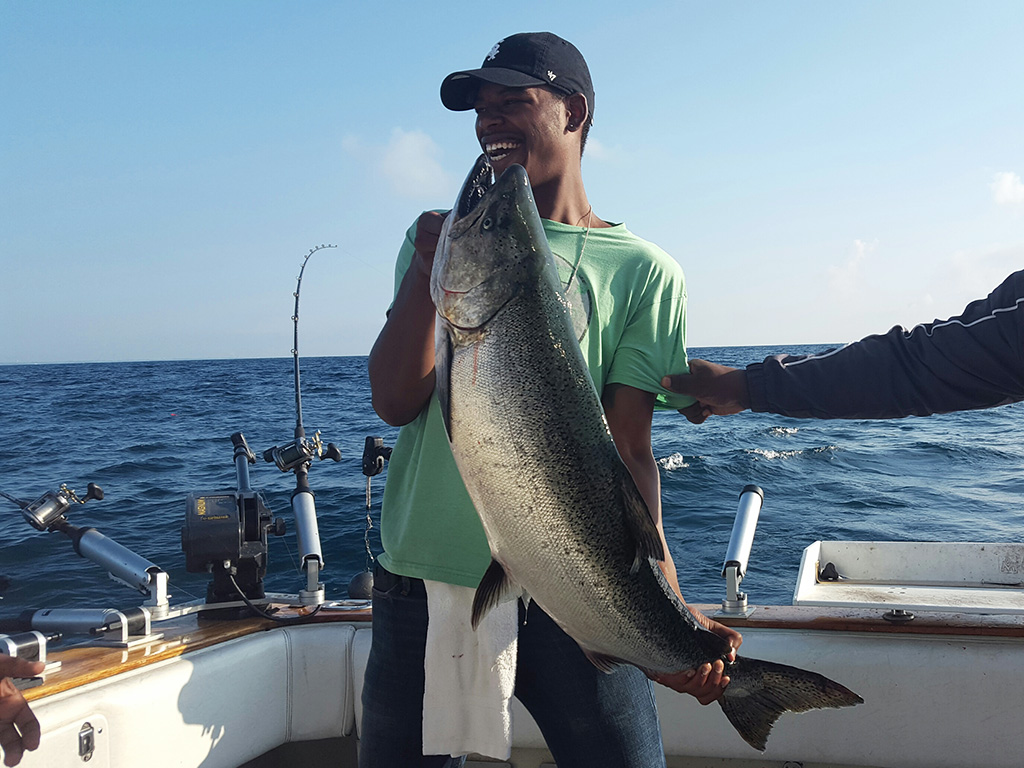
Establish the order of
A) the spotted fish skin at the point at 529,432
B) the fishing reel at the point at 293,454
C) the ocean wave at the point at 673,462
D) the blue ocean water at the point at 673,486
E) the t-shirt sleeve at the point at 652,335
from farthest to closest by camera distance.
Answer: the ocean wave at the point at 673,462, the blue ocean water at the point at 673,486, the fishing reel at the point at 293,454, the t-shirt sleeve at the point at 652,335, the spotted fish skin at the point at 529,432

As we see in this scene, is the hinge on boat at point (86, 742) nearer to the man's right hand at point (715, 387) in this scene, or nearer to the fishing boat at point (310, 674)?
the fishing boat at point (310, 674)

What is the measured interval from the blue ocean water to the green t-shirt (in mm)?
5823

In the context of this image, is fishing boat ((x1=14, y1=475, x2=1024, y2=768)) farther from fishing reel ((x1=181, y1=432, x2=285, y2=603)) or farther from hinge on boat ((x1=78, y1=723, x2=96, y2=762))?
fishing reel ((x1=181, y1=432, x2=285, y2=603))

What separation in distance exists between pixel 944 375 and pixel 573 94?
180 cm

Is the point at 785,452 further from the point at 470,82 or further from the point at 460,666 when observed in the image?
the point at 470,82

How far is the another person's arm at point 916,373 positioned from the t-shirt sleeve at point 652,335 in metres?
0.50

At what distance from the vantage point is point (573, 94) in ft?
7.27

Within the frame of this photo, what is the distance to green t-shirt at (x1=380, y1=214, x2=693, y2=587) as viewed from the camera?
81.6 inches

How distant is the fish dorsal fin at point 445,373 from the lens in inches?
62.4

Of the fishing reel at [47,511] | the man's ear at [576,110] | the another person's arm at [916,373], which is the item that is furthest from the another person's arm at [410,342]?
the fishing reel at [47,511]

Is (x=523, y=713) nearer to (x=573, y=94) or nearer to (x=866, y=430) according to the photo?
(x=573, y=94)

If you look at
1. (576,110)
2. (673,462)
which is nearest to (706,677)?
(576,110)

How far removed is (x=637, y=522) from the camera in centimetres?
166

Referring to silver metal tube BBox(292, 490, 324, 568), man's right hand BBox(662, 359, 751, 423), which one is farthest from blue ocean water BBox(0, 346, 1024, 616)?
man's right hand BBox(662, 359, 751, 423)
